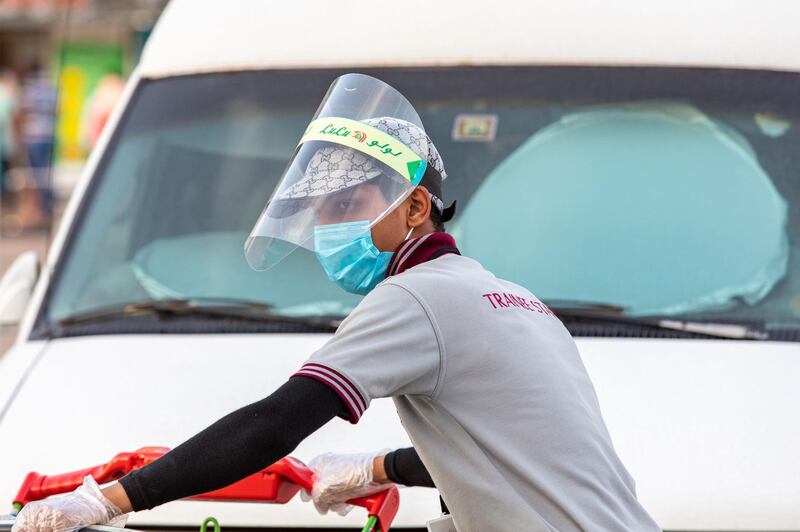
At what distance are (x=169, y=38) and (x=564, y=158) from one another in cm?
127

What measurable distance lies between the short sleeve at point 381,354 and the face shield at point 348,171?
231 millimetres

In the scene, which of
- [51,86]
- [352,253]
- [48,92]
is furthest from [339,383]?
[51,86]

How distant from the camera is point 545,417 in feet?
8.02

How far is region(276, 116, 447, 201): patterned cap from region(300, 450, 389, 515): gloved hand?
575 millimetres

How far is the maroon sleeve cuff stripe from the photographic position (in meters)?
2.32

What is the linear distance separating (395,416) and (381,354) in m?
1.02

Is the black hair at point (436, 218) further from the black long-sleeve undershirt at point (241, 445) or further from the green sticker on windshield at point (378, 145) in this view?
the black long-sleeve undershirt at point (241, 445)

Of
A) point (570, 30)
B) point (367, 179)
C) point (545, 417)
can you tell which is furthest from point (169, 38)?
point (545, 417)

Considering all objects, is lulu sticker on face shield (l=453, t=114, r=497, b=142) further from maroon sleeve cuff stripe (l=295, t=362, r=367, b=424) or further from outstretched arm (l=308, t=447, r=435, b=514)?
maroon sleeve cuff stripe (l=295, t=362, r=367, b=424)

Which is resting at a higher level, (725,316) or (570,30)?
(570,30)

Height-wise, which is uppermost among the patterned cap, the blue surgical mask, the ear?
the patterned cap

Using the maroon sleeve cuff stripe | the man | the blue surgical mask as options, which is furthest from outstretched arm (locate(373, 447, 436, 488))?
the maroon sleeve cuff stripe

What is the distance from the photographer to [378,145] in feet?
8.57

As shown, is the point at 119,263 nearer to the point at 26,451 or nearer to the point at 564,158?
the point at 26,451
